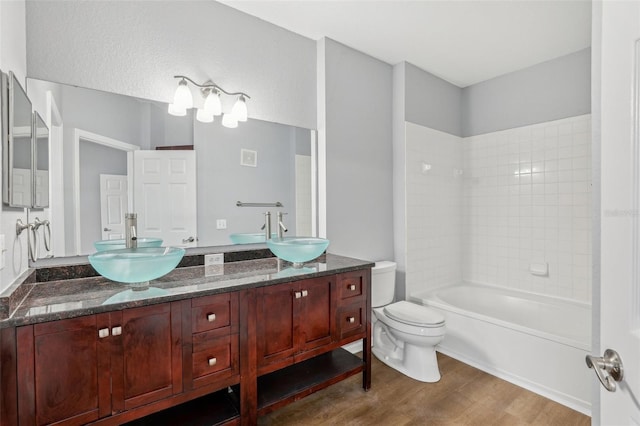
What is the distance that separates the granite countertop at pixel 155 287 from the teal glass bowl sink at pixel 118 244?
17 cm

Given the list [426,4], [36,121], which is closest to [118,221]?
[36,121]

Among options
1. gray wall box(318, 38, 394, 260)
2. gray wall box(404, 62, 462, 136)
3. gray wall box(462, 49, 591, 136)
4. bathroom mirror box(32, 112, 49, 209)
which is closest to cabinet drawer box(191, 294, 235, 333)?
bathroom mirror box(32, 112, 49, 209)

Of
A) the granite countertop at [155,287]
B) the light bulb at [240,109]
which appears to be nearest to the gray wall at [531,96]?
the granite countertop at [155,287]

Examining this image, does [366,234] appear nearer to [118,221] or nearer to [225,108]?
[225,108]

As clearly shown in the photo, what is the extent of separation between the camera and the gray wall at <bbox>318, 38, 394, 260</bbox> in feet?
8.36

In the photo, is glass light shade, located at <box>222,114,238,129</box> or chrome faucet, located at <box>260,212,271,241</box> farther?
chrome faucet, located at <box>260,212,271,241</box>

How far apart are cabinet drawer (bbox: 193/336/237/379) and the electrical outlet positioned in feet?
1.96

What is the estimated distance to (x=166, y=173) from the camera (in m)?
1.91

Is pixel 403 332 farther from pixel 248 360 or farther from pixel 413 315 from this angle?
pixel 248 360

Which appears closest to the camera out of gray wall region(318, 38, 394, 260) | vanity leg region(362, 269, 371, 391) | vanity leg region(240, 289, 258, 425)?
vanity leg region(240, 289, 258, 425)

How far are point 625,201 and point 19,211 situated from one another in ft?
6.71

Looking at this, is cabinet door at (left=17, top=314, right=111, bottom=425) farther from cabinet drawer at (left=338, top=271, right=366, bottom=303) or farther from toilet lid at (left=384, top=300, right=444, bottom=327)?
toilet lid at (left=384, top=300, right=444, bottom=327)

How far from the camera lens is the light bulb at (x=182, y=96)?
1.91 meters

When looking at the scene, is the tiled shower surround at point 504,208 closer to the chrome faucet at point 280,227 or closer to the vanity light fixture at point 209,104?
the chrome faucet at point 280,227
